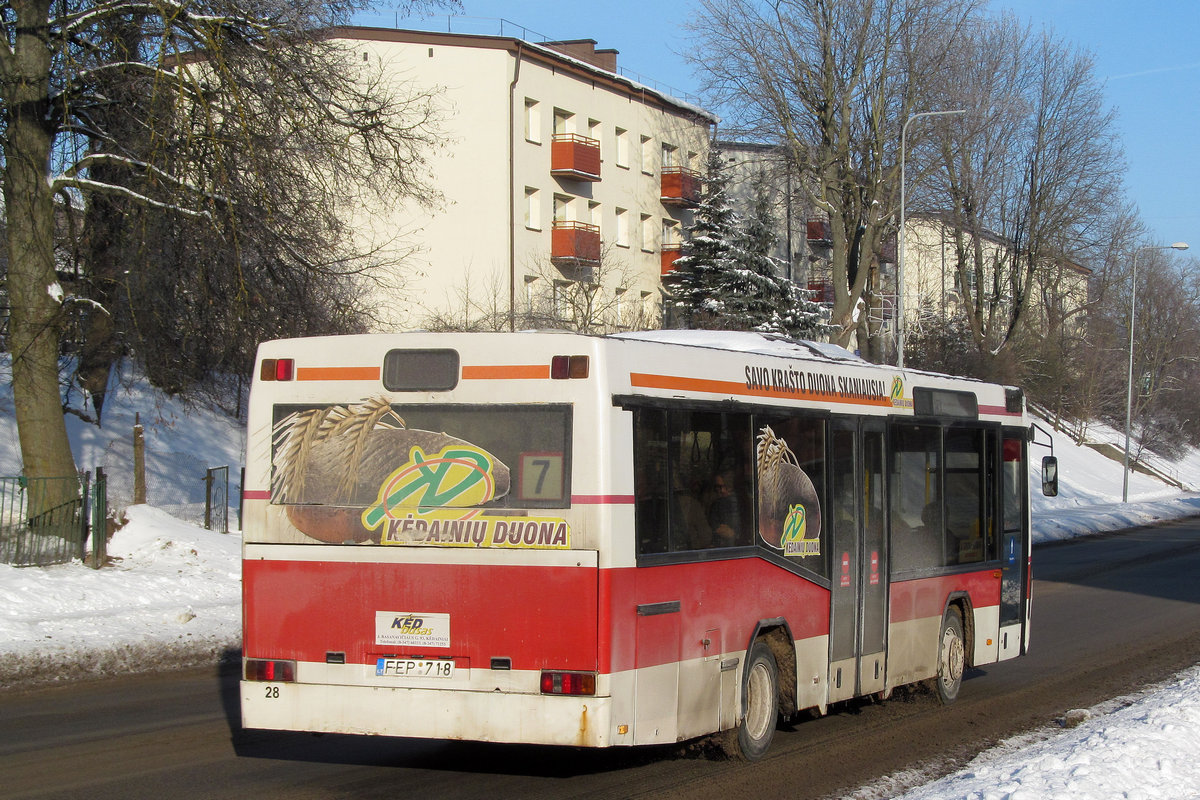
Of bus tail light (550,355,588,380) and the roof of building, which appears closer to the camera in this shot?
bus tail light (550,355,588,380)

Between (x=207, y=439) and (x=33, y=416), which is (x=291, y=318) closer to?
(x=33, y=416)

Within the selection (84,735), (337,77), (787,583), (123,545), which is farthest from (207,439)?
(787,583)

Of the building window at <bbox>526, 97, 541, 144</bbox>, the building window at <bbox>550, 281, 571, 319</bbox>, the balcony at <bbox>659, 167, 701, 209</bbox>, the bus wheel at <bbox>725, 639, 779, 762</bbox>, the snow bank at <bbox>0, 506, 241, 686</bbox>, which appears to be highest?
the building window at <bbox>526, 97, 541, 144</bbox>

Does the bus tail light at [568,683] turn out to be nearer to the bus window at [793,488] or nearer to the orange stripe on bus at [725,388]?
the orange stripe on bus at [725,388]

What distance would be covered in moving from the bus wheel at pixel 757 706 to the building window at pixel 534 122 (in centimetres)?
3645

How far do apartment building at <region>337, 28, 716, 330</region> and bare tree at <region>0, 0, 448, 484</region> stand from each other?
2104 centimetres

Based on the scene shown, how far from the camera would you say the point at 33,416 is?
51.1 feet

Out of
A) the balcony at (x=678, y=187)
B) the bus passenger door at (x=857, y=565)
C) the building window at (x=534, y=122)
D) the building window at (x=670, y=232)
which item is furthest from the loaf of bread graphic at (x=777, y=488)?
the building window at (x=670, y=232)

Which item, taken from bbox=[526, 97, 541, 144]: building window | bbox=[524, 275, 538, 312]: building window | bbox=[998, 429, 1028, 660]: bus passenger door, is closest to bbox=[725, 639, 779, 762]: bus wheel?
bbox=[998, 429, 1028, 660]: bus passenger door

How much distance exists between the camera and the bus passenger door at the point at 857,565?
29.8 ft

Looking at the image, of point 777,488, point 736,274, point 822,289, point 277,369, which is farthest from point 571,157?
point 277,369

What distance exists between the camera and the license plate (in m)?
6.92

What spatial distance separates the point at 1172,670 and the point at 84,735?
10.1 meters

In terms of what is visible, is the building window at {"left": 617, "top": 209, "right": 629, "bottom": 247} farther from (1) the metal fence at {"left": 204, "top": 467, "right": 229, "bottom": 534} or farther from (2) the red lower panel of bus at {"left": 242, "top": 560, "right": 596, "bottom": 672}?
(2) the red lower panel of bus at {"left": 242, "top": 560, "right": 596, "bottom": 672}
